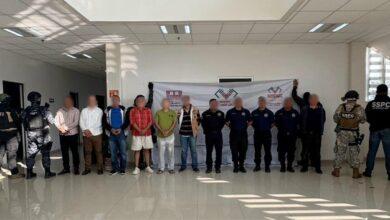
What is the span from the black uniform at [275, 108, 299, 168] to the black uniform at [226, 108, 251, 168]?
632mm

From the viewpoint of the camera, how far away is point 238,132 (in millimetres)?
6305

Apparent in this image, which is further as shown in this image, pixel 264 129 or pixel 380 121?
pixel 264 129

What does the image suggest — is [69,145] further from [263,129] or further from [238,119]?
[263,129]

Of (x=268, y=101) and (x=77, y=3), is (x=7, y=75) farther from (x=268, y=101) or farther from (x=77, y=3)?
(x=268, y=101)

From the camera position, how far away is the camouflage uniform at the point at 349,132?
560 centimetres

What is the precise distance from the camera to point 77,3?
491cm

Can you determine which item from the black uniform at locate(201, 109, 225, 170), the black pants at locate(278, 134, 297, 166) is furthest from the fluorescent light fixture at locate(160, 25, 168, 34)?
the black pants at locate(278, 134, 297, 166)

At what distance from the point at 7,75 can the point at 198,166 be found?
485cm

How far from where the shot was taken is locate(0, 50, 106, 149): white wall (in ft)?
25.7

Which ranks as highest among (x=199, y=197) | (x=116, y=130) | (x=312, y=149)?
(x=116, y=130)

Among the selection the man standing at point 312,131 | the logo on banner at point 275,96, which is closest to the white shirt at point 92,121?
the logo on banner at point 275,96

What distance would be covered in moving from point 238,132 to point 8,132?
4120 mm

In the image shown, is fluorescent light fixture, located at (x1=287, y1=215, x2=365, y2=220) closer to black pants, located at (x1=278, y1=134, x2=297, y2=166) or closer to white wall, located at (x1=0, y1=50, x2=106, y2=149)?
black pants, located at (x1=278, y1=134, x2=297, y2=166)

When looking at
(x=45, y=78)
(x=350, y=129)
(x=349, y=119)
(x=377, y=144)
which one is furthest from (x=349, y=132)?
(x=45, y=78)
